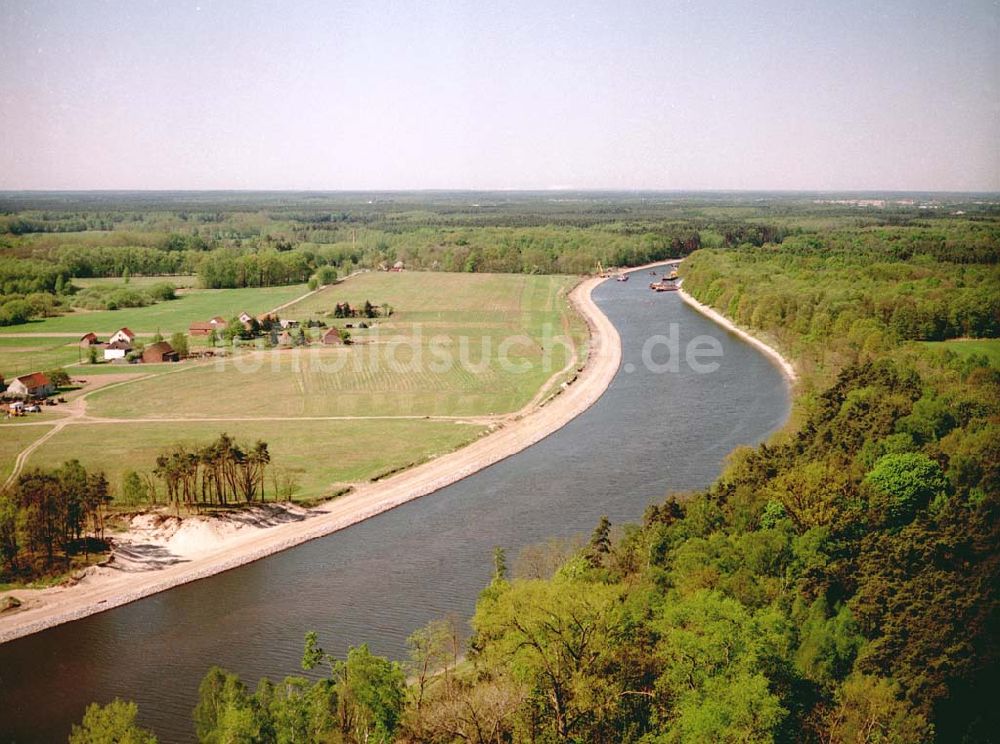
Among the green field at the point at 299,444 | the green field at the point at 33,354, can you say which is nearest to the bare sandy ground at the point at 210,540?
the green field at the point at 299,444

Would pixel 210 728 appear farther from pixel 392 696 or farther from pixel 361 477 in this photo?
pixel 361 477

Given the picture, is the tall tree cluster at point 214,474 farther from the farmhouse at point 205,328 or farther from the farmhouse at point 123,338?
the farmhouse at point 205,328

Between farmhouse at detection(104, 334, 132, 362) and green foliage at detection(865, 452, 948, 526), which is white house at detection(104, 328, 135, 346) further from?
green foliage at detection(865, 452, 948, 526)

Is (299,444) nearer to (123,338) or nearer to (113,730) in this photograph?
(113,730)

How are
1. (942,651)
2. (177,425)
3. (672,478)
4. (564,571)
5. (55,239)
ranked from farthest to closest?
(55,239)
(177,425)
(672,478)
(564,571)
(942,651)

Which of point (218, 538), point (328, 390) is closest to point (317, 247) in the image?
point (328, 390)

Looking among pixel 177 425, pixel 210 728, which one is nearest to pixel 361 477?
pixel 177 425
